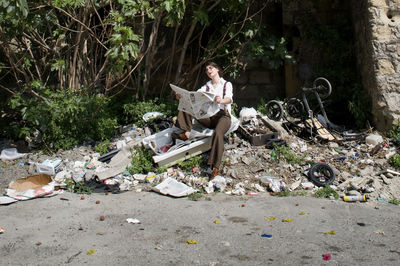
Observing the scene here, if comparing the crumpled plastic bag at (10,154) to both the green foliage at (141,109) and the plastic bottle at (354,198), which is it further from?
the plastic bottle at (354,198)

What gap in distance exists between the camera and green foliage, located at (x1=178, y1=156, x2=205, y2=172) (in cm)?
584

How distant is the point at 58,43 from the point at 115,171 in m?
2.58

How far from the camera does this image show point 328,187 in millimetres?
5293

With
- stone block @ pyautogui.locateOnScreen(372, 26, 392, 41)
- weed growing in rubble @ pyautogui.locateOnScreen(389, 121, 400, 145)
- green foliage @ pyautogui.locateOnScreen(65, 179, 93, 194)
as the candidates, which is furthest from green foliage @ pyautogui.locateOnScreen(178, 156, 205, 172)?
stone block @ pyautogui.locateOnScreen(372, 26, 392, 41)

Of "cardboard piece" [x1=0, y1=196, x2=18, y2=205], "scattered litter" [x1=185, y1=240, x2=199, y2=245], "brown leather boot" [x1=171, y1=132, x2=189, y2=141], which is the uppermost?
"brown leather boot" [x1=171, y1=132, x2=189, y2=141]

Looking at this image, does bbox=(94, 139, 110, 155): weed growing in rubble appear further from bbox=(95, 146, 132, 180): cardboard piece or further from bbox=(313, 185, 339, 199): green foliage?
bbox=(313, 185, 339, 199): green foliage

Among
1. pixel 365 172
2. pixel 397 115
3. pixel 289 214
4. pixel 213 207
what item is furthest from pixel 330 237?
pixel 397 115

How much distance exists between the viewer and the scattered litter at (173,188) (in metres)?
5.23

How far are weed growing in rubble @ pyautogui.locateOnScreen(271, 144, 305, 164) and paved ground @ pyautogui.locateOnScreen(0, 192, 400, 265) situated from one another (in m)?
0.87

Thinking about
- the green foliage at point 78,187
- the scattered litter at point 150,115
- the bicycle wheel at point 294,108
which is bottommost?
the green foliage at point 78,187

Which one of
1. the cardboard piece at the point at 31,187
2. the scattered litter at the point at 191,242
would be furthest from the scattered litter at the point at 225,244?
the cardboard piece at the point at 31,187

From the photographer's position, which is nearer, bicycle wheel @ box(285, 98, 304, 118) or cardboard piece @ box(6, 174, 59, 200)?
cardboard piece @ box(6, 174, 59, 200)

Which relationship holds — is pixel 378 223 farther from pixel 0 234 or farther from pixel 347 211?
pixel 0 234

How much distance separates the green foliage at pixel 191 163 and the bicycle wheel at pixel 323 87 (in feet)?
6.63
